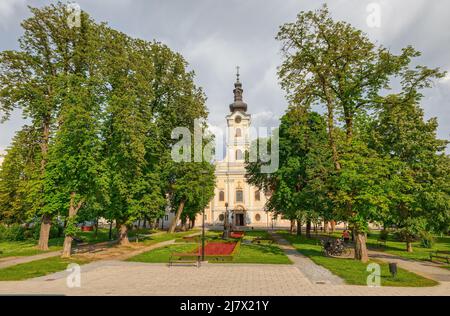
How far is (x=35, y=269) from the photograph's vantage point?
45.8ft

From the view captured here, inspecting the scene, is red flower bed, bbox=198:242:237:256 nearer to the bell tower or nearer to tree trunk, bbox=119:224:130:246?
tree trunk, bbox=119:224:130:246

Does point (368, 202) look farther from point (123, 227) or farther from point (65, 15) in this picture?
point (65, 15)

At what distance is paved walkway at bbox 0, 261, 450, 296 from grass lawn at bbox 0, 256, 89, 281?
2.85 ft

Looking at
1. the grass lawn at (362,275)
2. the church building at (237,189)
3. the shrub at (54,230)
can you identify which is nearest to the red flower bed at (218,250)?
the grass lawn at (362,275)

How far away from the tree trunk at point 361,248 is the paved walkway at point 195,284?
5174 millimetres

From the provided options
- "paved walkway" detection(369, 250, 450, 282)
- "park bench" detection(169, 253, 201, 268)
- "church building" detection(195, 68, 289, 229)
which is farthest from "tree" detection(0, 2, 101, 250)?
"church building" detection(195, 68, 289, 229)

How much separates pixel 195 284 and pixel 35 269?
878 centimetres

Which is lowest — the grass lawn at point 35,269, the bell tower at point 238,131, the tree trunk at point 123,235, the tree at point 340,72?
the grass lawn at point 35,269

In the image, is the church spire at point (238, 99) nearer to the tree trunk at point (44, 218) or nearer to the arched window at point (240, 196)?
the arched window at point (240, 196)

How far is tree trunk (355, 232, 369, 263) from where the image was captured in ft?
55.2

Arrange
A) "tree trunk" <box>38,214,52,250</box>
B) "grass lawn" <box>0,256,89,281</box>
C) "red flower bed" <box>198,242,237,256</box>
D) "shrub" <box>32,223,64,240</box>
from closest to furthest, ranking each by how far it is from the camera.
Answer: "grass lawn" <box>0,256,89,281</box>, "red flower bed" <box>198,242,237,256</box>, "tree trunk" <box>38,214,52,250</box>, "shrub" <box>32,223,64,240</box>

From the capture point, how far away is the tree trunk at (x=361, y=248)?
1683cm
